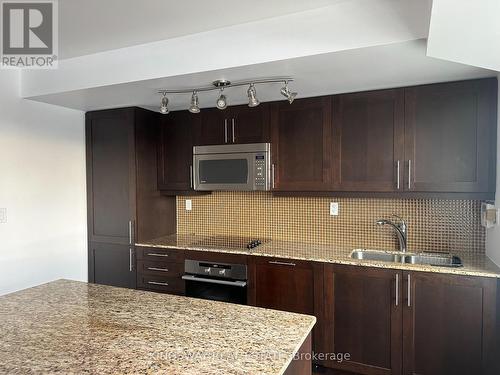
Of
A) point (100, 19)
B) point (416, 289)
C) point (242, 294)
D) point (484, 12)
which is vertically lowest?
point (242, 294)

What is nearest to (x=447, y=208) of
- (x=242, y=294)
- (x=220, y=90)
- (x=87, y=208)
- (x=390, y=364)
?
(x=390, y=364)

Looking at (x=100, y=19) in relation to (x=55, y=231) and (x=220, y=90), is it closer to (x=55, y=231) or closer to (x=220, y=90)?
Answer: (x=220, y=90)

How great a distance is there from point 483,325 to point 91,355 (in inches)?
86.8

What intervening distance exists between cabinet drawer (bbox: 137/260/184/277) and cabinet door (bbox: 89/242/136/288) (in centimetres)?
9

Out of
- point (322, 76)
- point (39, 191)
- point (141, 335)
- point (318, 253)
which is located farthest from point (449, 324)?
point (39, 191)

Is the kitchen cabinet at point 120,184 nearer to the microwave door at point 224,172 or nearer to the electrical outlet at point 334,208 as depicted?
the microwave door at point 224,172

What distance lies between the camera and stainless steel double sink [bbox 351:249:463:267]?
97.0 inches

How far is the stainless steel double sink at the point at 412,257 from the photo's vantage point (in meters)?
2.46

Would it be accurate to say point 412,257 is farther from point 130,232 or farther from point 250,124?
point 130,232

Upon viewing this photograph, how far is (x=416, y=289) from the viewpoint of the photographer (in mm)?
2174

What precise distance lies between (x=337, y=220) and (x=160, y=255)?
64.0 inches

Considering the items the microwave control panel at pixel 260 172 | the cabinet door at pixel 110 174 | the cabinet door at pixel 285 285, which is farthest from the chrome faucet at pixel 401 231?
the cabinet door at pixel 110 174

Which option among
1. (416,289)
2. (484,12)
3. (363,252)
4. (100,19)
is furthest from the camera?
(363,252)

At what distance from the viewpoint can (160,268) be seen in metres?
2.95
